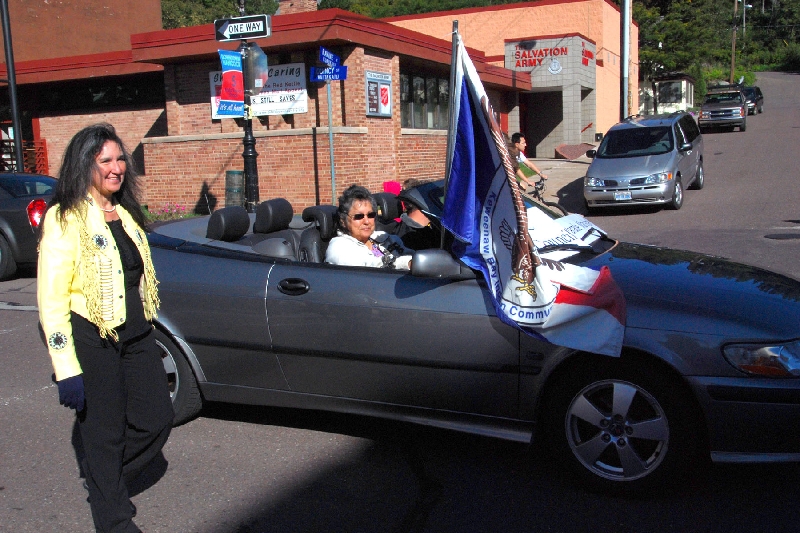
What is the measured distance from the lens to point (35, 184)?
1080cm

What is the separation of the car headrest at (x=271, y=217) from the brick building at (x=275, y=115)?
34.1ft

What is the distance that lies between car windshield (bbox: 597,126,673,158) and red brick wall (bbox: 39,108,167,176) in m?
11.7

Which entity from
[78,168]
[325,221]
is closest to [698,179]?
[325,221]

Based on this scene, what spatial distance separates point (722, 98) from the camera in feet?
113

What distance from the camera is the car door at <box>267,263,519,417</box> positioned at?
3725mm

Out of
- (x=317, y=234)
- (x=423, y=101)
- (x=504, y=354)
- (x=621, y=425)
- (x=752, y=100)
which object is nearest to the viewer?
(x=621, y=425)

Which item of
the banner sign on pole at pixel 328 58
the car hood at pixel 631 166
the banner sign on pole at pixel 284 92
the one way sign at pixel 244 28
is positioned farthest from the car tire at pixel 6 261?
the car hood at pixel 631 166

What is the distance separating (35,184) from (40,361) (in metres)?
5.29

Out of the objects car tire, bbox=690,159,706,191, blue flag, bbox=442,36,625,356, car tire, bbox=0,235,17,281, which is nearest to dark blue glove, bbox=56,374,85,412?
blue flag, bbox=442,36,625,356

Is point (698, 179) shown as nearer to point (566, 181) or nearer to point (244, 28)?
point (566, 181)

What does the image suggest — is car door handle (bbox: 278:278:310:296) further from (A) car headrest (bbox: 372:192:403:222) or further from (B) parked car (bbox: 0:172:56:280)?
(B) parked car (bbox: 0:172:56:280)

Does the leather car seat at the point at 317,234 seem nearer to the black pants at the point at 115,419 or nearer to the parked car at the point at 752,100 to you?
the black pants at the point at 115,419

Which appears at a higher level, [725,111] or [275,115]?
[725,111]

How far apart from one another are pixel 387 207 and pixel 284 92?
38.8 ft
